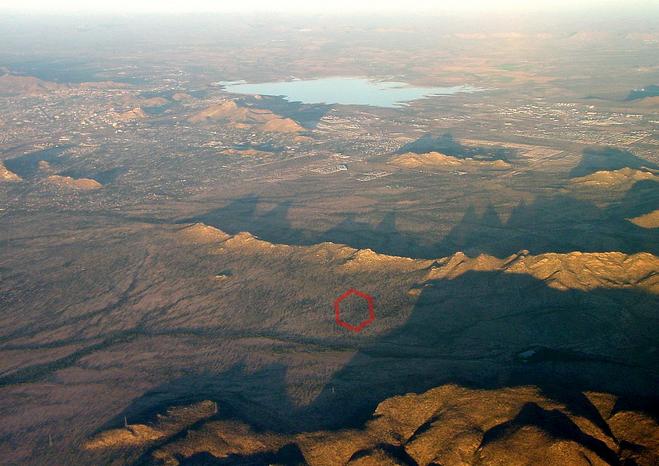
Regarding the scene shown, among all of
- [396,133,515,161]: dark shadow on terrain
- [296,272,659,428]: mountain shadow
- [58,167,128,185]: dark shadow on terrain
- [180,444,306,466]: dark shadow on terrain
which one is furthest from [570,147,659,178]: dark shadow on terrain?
[58,167,128,185]: dark shadow on terrain

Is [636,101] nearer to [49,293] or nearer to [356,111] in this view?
[356,111]

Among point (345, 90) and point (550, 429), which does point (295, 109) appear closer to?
point (345, 90)

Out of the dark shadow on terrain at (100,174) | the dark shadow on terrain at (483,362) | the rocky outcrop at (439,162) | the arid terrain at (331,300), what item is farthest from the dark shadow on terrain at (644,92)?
the dark shadow on terrain at (100,174)

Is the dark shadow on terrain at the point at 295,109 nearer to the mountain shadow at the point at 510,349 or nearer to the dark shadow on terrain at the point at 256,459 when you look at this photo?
the mountain shadow at the point at 510,349

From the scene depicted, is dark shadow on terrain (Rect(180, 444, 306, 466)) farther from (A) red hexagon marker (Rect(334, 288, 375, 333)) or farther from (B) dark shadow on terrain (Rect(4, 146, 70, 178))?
(B) dark shadow on terrain (Rect(4, 146, 70, 178))

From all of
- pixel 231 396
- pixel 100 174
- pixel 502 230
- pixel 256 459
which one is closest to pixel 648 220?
pixel 502 230
